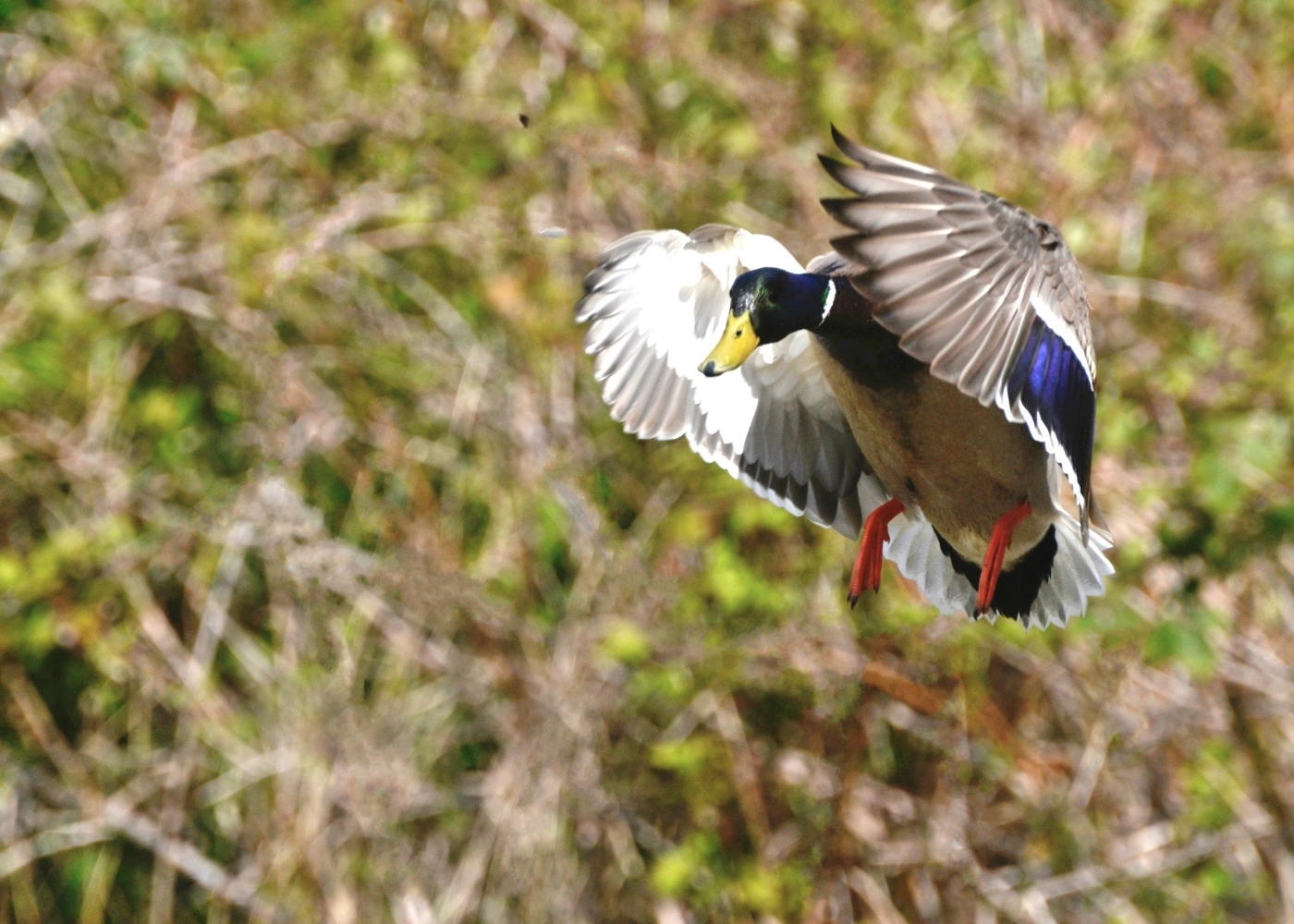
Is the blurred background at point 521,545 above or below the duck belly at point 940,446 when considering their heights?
below

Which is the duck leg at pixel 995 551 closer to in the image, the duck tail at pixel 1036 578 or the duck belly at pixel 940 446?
the duck belly at pixel 940 446

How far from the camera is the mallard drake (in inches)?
91.9

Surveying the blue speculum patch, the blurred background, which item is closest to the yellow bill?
the blue speculum patch

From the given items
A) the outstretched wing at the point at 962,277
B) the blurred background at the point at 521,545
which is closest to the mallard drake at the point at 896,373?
the outstretched wing at the point at 962,277

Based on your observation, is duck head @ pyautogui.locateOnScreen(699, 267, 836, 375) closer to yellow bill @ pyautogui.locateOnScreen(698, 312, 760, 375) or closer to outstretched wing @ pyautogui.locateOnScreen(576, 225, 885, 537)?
yellow bill @ pyautogui.locateOnScreen(698, 312, 760, 375)

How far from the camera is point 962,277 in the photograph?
7.83 ft

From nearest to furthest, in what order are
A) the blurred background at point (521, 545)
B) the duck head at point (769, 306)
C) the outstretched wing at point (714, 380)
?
the duck head at point (769, 306) < the outstretched wing at point (714, 380) < the blurred background at point (521, 545)

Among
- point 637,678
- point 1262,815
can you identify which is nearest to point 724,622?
point 637,678

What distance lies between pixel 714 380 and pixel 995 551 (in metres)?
0.70

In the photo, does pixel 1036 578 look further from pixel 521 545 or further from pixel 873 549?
pixel 521 545

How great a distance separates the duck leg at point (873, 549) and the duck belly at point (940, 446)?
0.05 m

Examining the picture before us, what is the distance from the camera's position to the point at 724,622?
15.3 ft

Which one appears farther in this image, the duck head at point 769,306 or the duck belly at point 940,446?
the duck belly at point 940,446

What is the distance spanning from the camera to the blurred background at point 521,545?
445 cm
